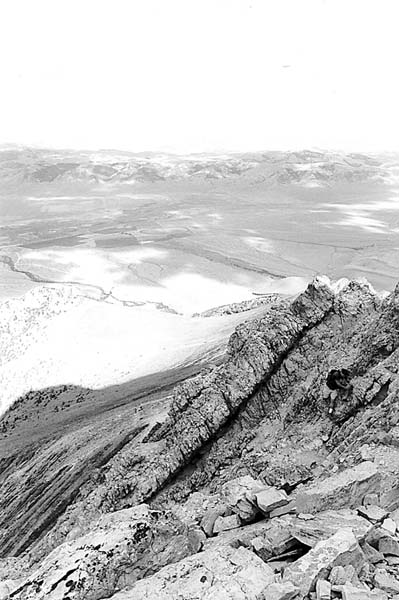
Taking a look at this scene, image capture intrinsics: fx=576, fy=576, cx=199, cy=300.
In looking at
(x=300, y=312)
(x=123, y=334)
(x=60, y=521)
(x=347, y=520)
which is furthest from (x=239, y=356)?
(x=123, y=334)

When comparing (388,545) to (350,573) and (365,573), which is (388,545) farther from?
(350,573)

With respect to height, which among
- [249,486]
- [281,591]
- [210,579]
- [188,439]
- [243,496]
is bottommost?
[188,439]

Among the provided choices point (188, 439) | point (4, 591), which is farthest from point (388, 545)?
point (188, 439)

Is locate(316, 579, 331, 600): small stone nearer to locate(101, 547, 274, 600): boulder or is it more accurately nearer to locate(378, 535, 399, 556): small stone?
locate(101, 547, 274, 600): boulder

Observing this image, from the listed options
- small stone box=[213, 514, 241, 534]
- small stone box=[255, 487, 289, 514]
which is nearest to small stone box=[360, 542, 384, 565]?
small stone box=[255, 487, 289, 514]

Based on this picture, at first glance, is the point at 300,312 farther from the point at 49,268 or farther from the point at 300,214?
the point at 300,214

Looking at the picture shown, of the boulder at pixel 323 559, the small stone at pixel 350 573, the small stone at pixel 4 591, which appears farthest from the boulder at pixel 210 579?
the small stone at pixel 4 591

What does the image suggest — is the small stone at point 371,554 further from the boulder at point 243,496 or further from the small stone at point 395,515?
the boulder at point 243,496
